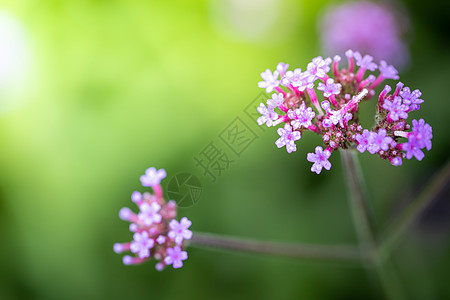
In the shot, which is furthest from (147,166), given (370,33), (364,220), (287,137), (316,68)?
(370,33)

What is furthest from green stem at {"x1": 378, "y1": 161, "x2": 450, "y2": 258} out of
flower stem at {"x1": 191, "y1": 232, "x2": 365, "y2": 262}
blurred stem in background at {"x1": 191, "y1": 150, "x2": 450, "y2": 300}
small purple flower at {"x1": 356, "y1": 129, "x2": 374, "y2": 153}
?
small purple flower at {"x1": 356, "y1": 129, "x2": 374, "y2": 153}

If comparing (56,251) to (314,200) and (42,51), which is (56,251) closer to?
(42,51)

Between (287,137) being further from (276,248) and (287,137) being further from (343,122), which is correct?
(276,248)

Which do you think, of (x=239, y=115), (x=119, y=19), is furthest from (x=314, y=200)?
(x=119, y=19)

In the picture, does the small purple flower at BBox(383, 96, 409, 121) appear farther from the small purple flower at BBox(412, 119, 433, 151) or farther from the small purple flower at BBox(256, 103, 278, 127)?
the small purple flower at BBox(256, 103, 278, 127)

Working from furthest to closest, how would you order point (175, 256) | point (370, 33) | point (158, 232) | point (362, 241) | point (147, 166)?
A: point (370, 33) < point (147, 166) < point (362, 241) < point (158, 232) < point (175, 256)

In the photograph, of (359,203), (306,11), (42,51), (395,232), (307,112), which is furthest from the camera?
(306,11)
